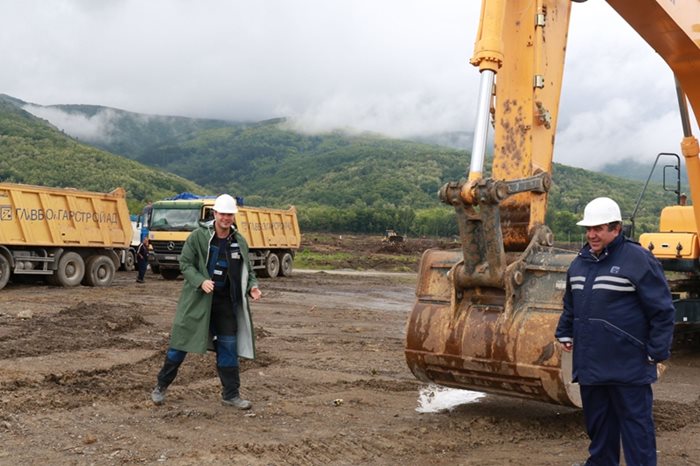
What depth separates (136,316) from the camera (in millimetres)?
11984

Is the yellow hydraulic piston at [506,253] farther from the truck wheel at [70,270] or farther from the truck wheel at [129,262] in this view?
the truck wheel at [129,262]

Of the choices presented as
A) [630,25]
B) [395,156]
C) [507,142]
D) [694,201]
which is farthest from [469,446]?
[395,156]

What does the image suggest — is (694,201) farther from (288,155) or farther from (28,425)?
(288,155)

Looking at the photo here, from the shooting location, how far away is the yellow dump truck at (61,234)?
17.1m

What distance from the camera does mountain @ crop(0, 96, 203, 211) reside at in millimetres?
67375

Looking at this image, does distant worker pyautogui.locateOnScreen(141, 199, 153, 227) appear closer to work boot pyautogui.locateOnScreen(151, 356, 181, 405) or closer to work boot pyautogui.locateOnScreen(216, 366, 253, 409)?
work boot pyautogui.locateOnScreen(151, 356, 181, 405)

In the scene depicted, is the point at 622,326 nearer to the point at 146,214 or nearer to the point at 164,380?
the point at 164,380

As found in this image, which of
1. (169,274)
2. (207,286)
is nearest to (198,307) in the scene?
(207,286)

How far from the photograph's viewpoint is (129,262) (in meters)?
25.9

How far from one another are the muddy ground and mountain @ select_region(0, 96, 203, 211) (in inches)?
2180

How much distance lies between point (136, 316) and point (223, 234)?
6.16 m

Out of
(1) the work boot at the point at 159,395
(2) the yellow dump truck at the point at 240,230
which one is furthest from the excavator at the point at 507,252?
(2) the yellow dump truck at the point at 240,230

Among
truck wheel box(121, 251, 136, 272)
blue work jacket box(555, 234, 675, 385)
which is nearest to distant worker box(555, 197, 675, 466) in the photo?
blue work jacket box(555, 234, 675, 385)

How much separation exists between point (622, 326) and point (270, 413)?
3.16 m
